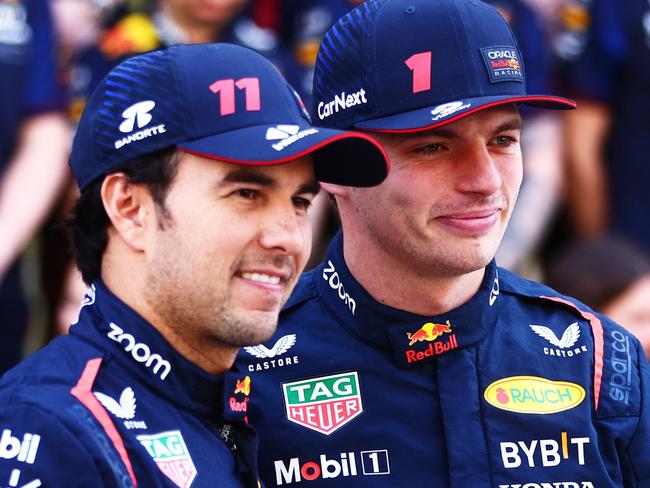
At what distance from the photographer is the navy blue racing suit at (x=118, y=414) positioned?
8.64ft

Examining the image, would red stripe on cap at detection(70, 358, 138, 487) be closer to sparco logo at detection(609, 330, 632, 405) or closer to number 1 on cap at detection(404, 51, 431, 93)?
number 1 on cap at detection(404, 51, 431, 93)

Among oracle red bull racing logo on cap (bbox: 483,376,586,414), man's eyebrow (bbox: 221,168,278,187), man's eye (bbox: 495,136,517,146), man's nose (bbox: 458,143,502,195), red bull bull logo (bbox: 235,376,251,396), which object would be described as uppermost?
man's eyebrow (bbox: 221,168,278,187)

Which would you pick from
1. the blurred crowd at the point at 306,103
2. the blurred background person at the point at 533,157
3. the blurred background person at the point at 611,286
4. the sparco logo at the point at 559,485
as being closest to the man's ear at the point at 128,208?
the sparco logo at the point at 559,485

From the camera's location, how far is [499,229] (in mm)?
3490

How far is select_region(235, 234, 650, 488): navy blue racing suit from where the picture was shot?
11.1 feet

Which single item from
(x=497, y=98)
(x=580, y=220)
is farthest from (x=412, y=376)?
(x=580, y=220)

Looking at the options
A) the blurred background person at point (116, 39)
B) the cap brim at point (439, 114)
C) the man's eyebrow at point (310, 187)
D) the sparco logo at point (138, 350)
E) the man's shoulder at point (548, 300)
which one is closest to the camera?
the sparco logo at point (138, 350)

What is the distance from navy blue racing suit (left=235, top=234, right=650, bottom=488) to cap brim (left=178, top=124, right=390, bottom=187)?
432 millimetres

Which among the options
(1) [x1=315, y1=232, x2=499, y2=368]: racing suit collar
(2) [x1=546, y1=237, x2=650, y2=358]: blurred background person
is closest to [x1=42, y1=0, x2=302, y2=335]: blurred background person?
(2) [x1=546, y1=237, x2=650, y2=358]: blurred background person

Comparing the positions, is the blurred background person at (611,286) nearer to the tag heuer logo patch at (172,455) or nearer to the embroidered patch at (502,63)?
the embroidered patch at (502,63)

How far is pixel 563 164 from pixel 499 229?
3.32m

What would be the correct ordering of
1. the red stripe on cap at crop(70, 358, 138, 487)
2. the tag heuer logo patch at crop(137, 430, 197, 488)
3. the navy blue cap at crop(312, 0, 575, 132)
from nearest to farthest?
1. the red stripe on cap at crop(70, 358, 138, 487)
2. the tag heuer logo patch at crop(137, 430, 197, 488)
3. the navy blue cap at crop(312, 0, 575, 132)

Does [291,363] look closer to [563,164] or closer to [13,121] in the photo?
[13,121]

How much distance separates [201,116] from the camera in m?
2.99
